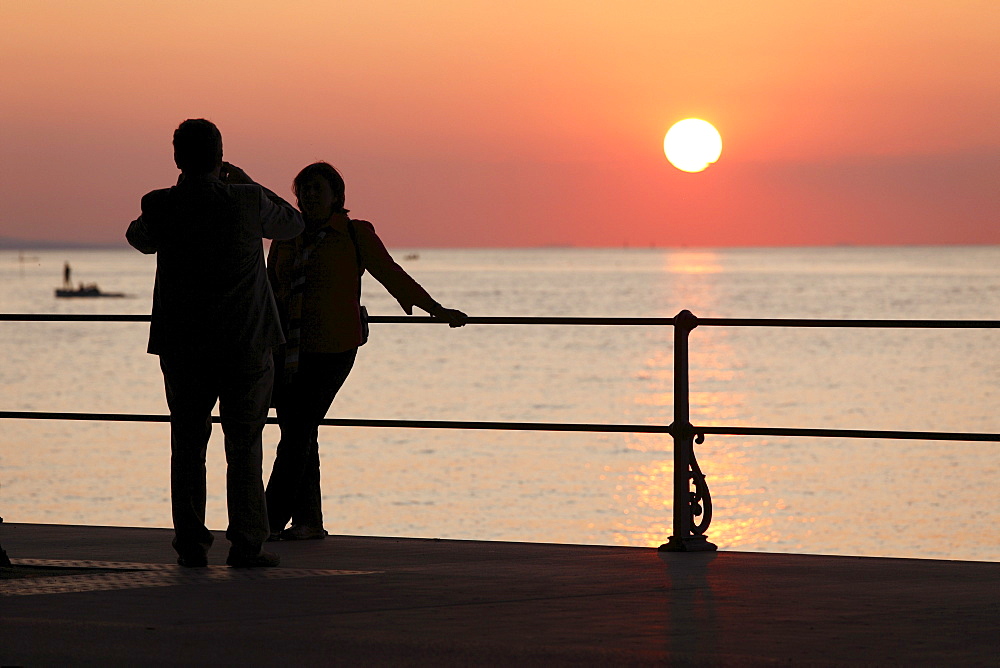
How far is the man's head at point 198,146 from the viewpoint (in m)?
6.49

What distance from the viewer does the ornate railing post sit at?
748 cm

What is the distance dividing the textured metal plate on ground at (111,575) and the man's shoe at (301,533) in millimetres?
994

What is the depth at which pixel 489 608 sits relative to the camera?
224 inches

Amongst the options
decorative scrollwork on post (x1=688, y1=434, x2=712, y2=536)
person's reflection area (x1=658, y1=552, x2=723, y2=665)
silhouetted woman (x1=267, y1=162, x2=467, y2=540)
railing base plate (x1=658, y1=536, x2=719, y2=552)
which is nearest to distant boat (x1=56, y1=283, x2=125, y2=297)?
silhouetted woman (x1=267, y1=162, x2=467, y2=540)

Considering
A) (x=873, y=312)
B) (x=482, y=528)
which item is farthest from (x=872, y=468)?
(x=873, y=312)

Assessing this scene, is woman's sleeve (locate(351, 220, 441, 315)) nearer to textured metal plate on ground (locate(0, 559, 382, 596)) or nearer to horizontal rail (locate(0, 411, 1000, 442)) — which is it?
horizontal rail (locate(0, 411, 1000, 442))

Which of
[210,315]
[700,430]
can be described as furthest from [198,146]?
[700,430]

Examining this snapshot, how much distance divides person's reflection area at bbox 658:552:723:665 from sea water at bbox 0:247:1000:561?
18291 mm

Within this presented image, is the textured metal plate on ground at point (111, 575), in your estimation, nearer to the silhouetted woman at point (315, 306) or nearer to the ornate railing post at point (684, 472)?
the silhouetted woman at point (315, 306)

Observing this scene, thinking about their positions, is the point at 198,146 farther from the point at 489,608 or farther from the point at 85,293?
the point at 85,293

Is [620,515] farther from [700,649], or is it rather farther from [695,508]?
[700,649]

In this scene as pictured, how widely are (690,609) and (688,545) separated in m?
1.76

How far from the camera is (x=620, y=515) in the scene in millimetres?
28266

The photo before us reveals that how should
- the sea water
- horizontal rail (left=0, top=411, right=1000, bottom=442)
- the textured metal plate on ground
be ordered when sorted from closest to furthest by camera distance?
1. the textured metal plate on ground
2. horizontal rail (left=0, top=411, right=1000, bottom=442)
3. the sea water
